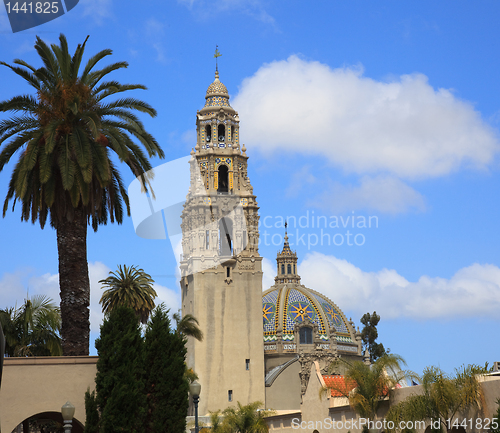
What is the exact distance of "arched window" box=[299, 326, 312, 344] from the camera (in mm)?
65500

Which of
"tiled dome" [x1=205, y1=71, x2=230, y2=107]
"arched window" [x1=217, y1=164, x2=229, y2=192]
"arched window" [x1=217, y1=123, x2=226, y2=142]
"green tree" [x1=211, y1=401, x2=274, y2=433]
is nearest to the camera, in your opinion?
"green tree" [x1=211, y1=401, x2=274, y2=433]

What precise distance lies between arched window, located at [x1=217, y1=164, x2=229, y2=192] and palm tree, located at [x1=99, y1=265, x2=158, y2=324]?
14725 mm

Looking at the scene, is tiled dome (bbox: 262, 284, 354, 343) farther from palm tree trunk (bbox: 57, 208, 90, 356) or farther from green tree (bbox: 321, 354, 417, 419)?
palm tree trunk (bbox: 57, 208, 90, 356)

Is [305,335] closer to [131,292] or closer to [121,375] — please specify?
[131,292]

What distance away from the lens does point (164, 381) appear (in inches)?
914

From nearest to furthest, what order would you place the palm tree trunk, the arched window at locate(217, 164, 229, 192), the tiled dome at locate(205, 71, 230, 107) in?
the palm tree trunk
the arched window at locate(217, 164, 229, 192)
the tiled dome at locate(205, 71, 230, 107)

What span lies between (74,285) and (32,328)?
6953 mm

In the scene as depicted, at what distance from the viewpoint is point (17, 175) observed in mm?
25062

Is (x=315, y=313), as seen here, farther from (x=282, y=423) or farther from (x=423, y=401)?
(x=423, y=401)

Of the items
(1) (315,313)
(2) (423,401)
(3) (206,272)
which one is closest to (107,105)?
(2) (423,401)

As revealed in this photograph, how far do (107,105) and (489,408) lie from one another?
17.4 meters

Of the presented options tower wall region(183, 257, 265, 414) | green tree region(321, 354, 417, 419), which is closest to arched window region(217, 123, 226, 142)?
tower wall region(183, 257, 265, 414)

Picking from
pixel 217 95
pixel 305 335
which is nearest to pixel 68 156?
pixel 217 95

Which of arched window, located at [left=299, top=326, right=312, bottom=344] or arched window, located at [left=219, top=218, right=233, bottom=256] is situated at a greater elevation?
arched window, located at [left=219, top=218, right=233, bottom=256]
